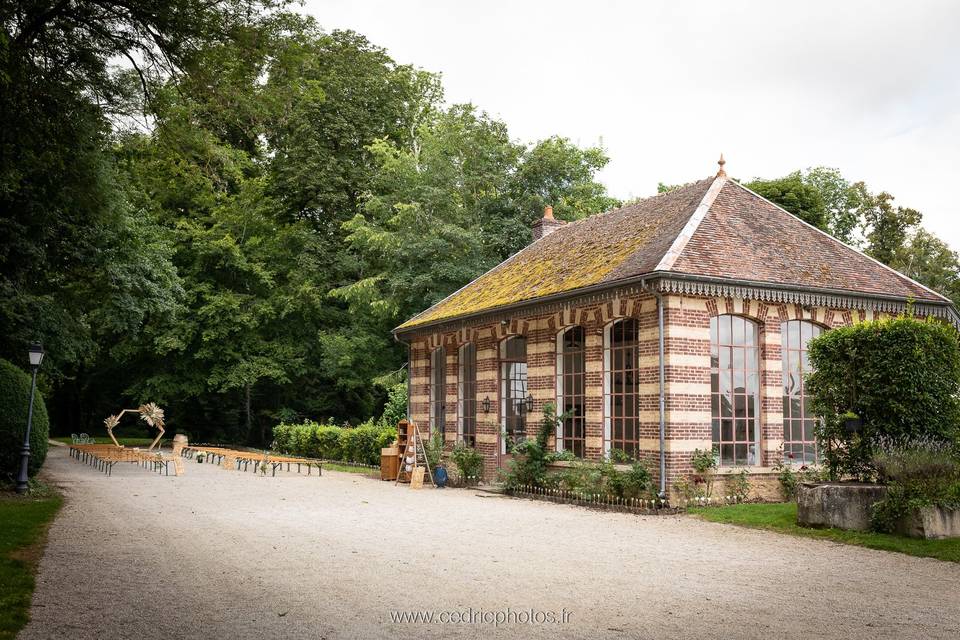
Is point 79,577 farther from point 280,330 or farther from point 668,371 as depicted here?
point 280,330

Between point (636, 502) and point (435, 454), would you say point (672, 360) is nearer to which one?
→ point (636, 502)

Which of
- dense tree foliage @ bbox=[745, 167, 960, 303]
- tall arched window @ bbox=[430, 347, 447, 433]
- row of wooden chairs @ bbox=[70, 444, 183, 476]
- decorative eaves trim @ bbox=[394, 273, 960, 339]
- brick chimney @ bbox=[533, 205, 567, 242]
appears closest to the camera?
decorative eaves trim @ bbox=[394, 273, 960, 339]

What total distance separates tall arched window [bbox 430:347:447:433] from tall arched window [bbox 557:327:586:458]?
5335 millimetres

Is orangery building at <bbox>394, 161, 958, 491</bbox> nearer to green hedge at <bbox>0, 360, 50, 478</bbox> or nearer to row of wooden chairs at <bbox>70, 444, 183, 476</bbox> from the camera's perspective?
green hedge at <bbox>0, 360, 50, 478</bbox>

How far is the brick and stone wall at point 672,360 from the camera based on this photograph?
48.2ft

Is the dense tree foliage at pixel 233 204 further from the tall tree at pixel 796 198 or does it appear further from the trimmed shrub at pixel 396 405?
the tall tree at pixel 796 198

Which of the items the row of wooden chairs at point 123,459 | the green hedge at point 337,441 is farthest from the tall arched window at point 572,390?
the row of wooden chairs at point 123,459

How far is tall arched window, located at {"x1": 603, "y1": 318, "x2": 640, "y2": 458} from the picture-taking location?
619 inches

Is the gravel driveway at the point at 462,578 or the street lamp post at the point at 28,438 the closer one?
the gravel driveway at the point at 462,578

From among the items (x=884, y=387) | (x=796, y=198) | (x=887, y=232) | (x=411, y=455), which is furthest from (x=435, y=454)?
(x=887, y=232)

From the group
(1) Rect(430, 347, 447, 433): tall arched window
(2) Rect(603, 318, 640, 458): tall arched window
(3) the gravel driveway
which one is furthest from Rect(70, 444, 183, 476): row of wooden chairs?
(2) Rect(603, 318, 640, 458): tall arched window

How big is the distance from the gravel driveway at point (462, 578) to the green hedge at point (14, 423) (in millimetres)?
2935

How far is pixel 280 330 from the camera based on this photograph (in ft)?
123

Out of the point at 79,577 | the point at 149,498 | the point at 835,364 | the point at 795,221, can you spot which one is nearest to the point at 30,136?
the point at 79,577
